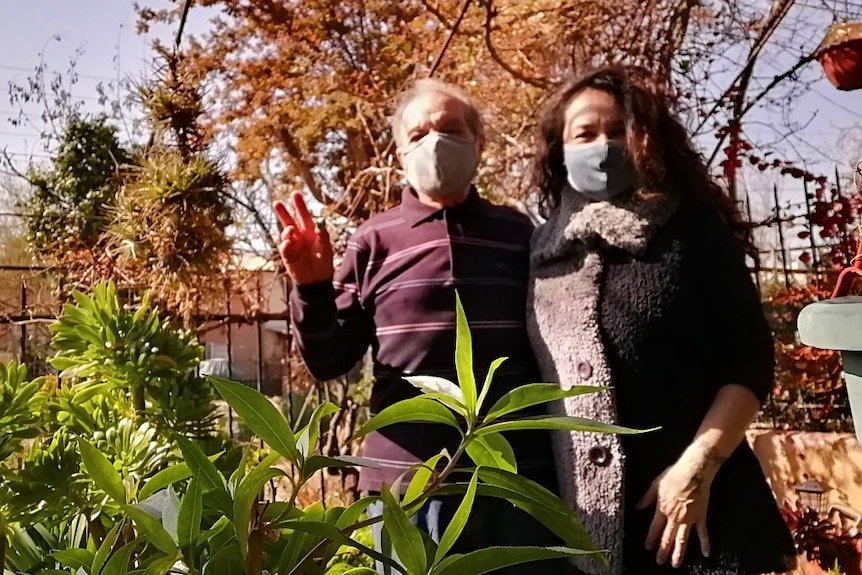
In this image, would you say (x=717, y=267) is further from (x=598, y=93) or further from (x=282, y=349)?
(x=282, y=349)

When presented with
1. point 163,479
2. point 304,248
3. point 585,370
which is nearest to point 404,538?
point 163,479

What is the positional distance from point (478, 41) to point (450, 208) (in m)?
0.86

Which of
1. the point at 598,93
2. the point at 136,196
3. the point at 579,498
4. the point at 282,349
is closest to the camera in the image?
the point at 579,498

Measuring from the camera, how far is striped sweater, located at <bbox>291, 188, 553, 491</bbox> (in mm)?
862

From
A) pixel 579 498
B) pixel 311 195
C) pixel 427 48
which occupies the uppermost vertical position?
pixel 427 48

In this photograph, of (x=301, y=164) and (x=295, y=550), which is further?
(x=301, y=164)

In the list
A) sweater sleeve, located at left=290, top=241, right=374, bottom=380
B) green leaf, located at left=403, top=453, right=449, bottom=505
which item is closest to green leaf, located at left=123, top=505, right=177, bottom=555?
green leaf, located at left=403, top=453, right=449, bottom=505

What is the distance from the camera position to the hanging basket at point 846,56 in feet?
3.63

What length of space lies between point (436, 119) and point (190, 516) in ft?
2.63

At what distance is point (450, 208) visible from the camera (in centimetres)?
97

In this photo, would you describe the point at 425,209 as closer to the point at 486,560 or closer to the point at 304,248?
the point at 304,248

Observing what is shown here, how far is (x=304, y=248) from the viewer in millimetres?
895

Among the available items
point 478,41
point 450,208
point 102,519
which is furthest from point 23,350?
point 478,41

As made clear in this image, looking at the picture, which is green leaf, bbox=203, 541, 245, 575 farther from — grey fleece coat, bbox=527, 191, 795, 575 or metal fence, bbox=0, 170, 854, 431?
metal fence, bbox=0, 170, 854, 431
